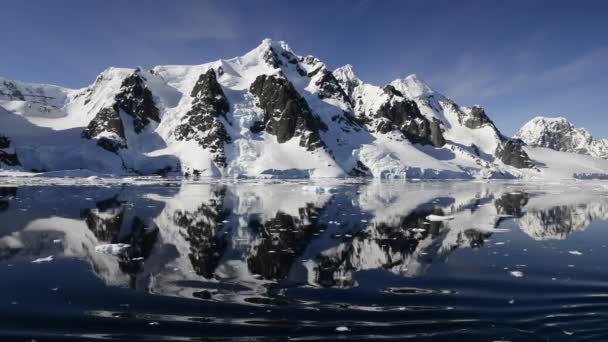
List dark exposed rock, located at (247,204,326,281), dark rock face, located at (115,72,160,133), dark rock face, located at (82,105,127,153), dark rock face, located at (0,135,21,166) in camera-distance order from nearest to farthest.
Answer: dark exposed rock, located at (247,204,326,281)
dark rock face, located at (0,135,21,166)
dark rock face, located at (82,105,127,153)
dark rock face, located at (115,72,160,133)

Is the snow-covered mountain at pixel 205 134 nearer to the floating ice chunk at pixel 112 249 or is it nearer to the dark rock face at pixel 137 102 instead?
the dark rock face at pixel 137 102

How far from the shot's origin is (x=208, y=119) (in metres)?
169

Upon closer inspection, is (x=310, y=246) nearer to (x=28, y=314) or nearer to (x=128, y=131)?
(x=28, y=314)

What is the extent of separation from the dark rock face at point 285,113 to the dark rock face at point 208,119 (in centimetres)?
1773

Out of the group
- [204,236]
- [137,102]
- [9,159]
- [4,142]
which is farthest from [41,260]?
[137,102]

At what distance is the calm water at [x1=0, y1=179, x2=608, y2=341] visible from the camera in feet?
32.0

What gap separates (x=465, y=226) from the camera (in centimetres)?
2661

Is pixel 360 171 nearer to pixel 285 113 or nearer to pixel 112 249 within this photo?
pixel 285 113

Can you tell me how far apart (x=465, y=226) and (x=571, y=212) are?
15512mm

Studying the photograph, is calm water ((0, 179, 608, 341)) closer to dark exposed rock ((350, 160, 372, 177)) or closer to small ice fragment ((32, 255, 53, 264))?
small ice fragment ((32, 255, 53, 264))

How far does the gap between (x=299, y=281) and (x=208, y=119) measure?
530 feet

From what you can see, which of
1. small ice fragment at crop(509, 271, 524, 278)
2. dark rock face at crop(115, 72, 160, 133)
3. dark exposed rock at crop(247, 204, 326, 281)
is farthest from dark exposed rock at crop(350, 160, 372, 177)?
small ice fragment at crop(509, 271, 524, 278)

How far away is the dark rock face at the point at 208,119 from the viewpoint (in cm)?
16112

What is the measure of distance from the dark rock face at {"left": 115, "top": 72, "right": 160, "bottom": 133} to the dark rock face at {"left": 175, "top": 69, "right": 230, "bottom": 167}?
1460 centimetres
